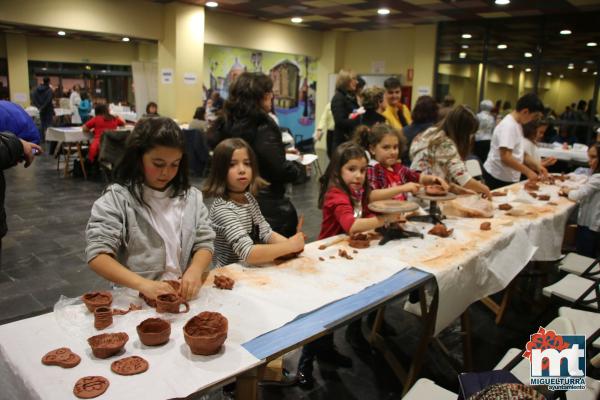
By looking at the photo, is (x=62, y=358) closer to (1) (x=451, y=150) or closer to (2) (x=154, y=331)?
(2) (x=154, y=331)

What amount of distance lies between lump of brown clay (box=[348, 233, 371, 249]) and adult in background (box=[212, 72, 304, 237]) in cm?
42

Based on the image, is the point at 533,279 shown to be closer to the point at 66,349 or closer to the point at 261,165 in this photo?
the point at 261,165

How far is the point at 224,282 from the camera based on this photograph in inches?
69.6

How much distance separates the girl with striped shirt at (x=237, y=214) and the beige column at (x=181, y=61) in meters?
6.95

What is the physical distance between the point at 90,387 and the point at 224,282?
675mm

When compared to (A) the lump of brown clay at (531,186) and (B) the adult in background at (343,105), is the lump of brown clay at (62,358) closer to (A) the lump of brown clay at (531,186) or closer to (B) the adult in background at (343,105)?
(A) the lump of brown clay at (531,186)

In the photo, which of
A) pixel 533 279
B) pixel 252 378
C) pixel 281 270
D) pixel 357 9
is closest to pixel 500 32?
pixel 357 9

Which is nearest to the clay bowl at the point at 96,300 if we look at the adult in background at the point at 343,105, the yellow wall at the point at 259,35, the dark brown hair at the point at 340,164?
the dark brown hair at the point at 340,164

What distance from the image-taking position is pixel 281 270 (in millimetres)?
1978

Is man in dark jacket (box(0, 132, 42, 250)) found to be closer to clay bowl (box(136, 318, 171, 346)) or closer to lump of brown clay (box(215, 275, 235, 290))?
lump of brown clay (box(215, 275, 235, 290))

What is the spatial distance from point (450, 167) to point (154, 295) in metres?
2.33

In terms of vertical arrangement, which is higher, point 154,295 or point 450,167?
point 450,167

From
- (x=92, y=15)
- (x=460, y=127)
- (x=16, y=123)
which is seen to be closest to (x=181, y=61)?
(x=92, y=15)

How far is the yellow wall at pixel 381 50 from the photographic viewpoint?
10.8 m
